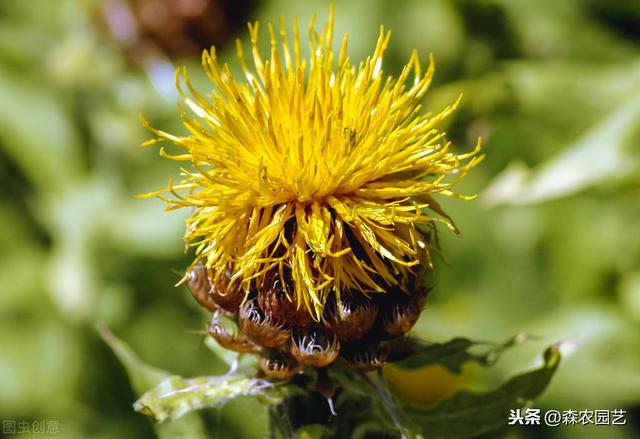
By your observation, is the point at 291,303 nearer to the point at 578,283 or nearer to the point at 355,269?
the point at 355,269

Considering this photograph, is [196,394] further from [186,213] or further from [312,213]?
[186,213]

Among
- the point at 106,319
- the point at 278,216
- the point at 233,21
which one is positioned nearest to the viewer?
the point at 278,216

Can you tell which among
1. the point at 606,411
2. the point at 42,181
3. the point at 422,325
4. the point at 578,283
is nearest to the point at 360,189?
the point at 422,325

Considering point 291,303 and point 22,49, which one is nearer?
point 291,303

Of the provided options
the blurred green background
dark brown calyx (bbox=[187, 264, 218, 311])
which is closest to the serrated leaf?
dark brown calyx (bbox=[187, 264, 218, 311])

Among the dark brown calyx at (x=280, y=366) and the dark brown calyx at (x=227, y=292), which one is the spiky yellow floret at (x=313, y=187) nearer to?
the dark brown calyx at (x=227, y=292)

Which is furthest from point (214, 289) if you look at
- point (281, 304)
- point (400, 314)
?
point (400, 314)
